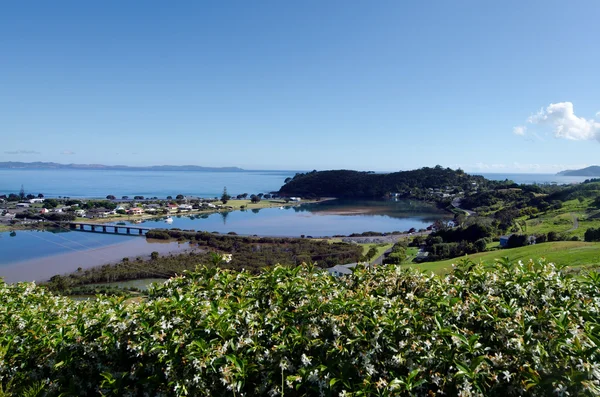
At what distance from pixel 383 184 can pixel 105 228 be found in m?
86.3

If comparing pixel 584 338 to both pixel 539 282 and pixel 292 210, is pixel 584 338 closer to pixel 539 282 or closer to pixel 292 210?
pixel 539 282

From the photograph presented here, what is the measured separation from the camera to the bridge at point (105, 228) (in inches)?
2052

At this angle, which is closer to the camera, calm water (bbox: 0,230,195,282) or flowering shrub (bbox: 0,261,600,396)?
flowering shrub (bbox: 0,261,600,396)

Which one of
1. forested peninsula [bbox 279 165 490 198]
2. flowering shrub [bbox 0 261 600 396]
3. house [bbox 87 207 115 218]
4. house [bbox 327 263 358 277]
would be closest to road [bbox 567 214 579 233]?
house [bbox 327 263 358 277]

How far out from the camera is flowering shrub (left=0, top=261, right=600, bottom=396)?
207cm

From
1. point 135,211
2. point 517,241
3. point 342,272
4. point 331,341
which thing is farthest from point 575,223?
point 135,211

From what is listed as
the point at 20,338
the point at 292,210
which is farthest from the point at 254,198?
the point at 20,338

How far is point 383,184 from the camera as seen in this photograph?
4646 inches

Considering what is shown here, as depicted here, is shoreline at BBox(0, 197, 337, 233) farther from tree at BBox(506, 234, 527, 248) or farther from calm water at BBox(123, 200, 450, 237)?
tree at BBox(506, 234, 527, 248)

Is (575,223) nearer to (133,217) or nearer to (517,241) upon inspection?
(517,241)

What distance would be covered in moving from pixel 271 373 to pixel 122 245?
150 ft

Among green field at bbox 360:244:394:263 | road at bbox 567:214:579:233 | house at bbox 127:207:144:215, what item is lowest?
green field at bbox 360:244:394:263

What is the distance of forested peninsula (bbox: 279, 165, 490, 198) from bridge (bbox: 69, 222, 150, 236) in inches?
2565

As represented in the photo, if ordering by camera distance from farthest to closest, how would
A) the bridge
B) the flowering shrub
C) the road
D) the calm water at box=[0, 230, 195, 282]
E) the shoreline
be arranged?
the shoreline, the bridge, the road, the calm water at box=[0, 230, 195, 282], the flowering shrub
